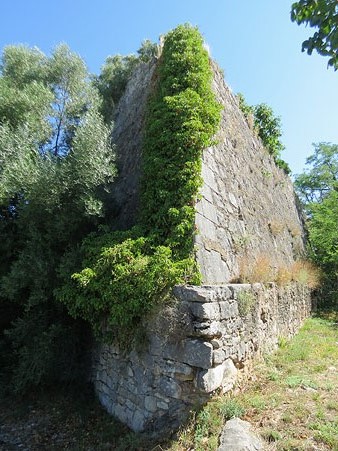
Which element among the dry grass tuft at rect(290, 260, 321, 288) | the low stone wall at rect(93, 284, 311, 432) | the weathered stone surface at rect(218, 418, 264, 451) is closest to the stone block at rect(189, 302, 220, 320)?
the low stone wall at rect(93, 284, 311, 432)

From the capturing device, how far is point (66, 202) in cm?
609

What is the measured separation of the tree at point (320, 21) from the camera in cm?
Answer: 303

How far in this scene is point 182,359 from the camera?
4.33m

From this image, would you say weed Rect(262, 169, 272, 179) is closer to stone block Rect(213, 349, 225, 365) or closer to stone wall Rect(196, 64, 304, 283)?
stone wall Rect(196, 64, 304, 283)

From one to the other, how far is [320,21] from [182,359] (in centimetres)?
405

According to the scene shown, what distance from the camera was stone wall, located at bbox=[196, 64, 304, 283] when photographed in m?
5.83

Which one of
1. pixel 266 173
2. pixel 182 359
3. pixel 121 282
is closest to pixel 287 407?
pixel 182 359

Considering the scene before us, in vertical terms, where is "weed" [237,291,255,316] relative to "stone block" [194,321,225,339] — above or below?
above

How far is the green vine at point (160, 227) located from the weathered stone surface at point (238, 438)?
5.63 ft

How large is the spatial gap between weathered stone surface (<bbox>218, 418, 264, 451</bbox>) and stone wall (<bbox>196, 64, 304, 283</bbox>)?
77.2 inches

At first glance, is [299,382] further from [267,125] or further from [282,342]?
[267,125]

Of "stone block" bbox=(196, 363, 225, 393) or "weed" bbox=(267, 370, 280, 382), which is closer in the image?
"stone block" bbox=(196, 363, 225, 393)

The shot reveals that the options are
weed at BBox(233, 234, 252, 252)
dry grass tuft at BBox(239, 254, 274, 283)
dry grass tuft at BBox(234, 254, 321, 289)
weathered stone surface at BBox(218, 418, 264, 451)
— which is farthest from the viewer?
weed at BBox(233, 234, 252, 252)

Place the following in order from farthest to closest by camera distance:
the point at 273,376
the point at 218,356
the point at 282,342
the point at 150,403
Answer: the point at 282,342 < the point at 273,376 < the point at 150,403 < the point at 218,356
